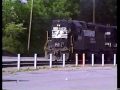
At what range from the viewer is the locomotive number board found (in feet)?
115

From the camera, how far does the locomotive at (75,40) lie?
3500 cm

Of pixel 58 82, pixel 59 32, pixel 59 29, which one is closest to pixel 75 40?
pixel 59 32

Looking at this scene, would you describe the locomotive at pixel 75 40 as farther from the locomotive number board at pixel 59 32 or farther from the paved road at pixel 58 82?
the paved road at pixel 58 82

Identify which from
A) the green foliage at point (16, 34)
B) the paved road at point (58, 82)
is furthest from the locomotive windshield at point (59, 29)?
the paved road at point (58, 82)

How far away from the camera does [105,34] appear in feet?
126

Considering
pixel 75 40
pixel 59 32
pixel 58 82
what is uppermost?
pixel 59 32

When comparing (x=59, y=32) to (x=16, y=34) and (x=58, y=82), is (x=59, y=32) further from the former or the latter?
(x=58, y=82)

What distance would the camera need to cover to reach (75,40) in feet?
117

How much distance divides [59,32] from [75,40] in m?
1.60

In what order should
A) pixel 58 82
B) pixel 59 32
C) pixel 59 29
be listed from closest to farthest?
pixel 58 82
pixel 59 29
pixel 59 32

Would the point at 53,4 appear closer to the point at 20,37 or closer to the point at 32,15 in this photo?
the point at 32,15

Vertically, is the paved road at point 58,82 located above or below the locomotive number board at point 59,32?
below

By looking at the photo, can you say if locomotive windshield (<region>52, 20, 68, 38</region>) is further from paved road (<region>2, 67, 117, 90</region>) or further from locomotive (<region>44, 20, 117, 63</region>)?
paved road (<region>2, 67, 117, 90</region>)

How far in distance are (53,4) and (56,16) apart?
3.19 m
